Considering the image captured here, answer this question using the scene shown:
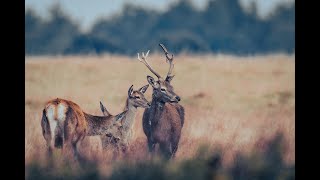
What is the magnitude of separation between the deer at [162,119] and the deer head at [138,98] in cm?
12

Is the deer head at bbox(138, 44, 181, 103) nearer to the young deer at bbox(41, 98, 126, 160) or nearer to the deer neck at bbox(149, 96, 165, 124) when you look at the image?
the deer neck at bbox(149, 96, 165, 124)

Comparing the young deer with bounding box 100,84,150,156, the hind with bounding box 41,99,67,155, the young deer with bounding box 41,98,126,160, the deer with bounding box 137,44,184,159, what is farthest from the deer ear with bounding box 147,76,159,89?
the hind with bounding box 41,99,67,155

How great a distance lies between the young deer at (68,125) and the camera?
14523 millimetres

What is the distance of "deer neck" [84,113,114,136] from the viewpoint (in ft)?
48.6

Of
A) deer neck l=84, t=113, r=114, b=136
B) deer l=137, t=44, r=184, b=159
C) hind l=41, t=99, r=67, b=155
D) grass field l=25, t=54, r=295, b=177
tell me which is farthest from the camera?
grass field l=25, t=54, r=295, b=177

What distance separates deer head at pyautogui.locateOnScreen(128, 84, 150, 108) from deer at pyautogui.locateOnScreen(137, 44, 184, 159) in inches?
4.7

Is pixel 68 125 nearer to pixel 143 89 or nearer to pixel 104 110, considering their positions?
pixel 104 110

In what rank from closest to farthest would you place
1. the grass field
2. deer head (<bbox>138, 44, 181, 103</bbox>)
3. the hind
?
the hind < deer head (<bbox>138, 44, 181, 103</bbox>) < the grass field

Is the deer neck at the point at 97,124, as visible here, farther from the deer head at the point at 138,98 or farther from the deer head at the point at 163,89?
the deer head at the point at 163,89

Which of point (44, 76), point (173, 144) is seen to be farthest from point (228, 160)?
point (44, 76)

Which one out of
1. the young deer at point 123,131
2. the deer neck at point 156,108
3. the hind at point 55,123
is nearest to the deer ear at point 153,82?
the deer neck at point 156,108

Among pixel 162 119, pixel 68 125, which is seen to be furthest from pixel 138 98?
pixel 68 125
